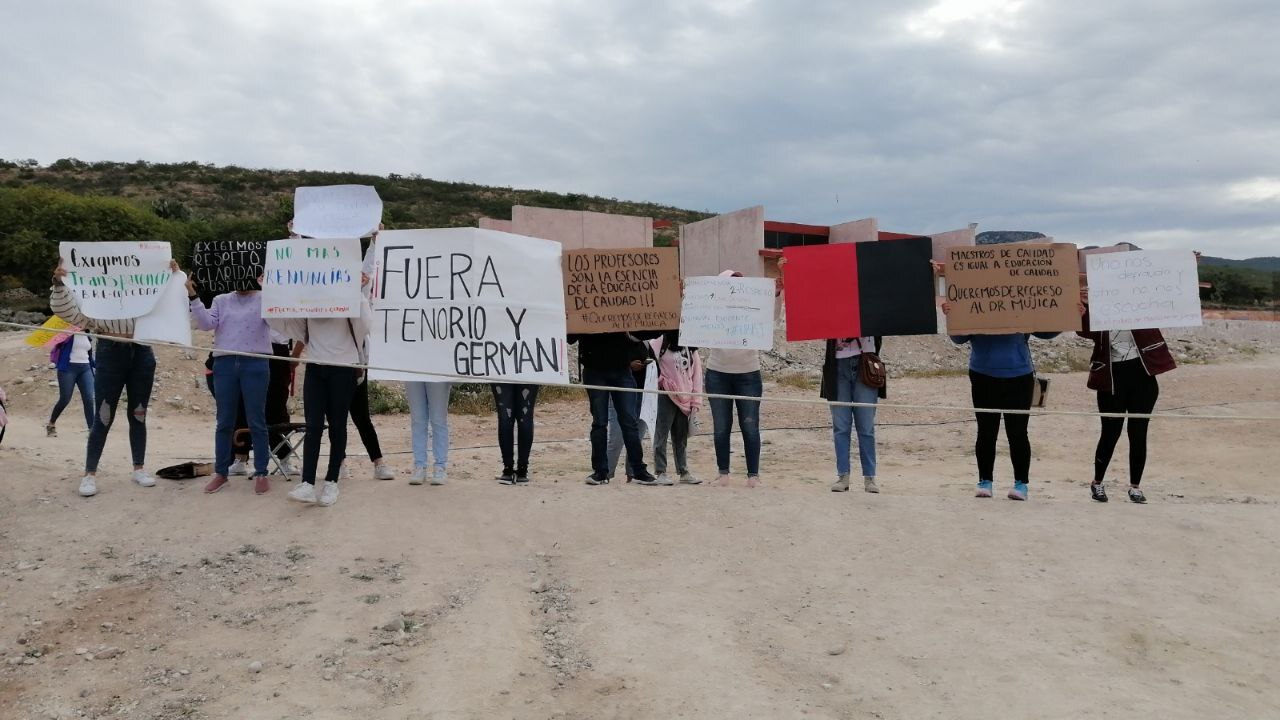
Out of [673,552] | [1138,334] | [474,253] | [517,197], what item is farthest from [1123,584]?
[517,197]

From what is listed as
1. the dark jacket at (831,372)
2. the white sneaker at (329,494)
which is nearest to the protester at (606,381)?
the dark jacket at (831,372)

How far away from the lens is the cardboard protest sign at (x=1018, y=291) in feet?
23.5

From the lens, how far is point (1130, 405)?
7289 mm

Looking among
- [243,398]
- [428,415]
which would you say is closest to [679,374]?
[428,415]

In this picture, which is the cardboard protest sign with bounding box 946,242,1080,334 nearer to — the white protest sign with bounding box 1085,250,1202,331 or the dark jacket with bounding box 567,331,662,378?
the white protest sign with bounding box 1085,250,1202,331

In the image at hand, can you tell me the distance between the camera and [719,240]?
2831 cm

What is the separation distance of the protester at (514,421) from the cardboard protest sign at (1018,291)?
373 centimetres

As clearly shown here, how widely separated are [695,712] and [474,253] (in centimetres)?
433

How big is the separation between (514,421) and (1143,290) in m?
5.58

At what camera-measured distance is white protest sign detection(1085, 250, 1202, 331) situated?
281 inches

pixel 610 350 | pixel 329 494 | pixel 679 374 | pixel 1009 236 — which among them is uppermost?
pixel 1009 236

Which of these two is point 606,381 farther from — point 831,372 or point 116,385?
point 116,385

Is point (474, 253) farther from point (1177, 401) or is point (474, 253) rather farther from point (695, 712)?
point (1177, 401)

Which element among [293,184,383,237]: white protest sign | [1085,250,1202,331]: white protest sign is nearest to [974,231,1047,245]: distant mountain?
[1085,250,1202,331]: white protest sign
